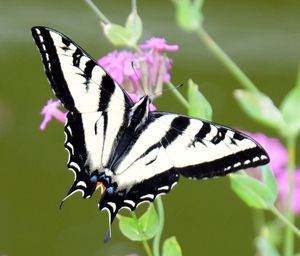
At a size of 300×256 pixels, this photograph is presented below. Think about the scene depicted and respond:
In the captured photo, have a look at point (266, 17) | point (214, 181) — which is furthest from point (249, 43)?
point (214, 181)

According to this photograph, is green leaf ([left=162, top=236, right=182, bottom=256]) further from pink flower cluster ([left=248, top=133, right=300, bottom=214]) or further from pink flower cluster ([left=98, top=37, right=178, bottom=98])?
pink flower cluster ([left=248, top=133, right=300, bottom=214])

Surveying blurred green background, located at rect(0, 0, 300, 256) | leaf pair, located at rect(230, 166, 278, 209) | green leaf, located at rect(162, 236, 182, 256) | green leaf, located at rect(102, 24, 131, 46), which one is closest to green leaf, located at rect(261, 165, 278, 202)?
leaf pair, located at rect(230, 166, 278, 209)

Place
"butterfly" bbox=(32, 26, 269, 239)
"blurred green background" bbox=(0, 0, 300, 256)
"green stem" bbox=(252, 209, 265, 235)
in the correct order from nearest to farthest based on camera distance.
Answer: "butterfly" bbox=(32, 26, 269, 239), "green stem" bbox=(252, 209, 265, 235), "blurred green background" bbox=(0, 0, 300, 256)

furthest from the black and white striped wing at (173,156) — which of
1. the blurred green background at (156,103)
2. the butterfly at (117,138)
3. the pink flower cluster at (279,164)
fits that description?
the blurred green background at (156,103)

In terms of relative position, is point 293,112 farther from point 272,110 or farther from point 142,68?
point 142,68

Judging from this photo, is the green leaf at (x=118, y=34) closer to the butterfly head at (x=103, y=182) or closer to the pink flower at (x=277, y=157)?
the butterfly head at (x=103, y=182)
